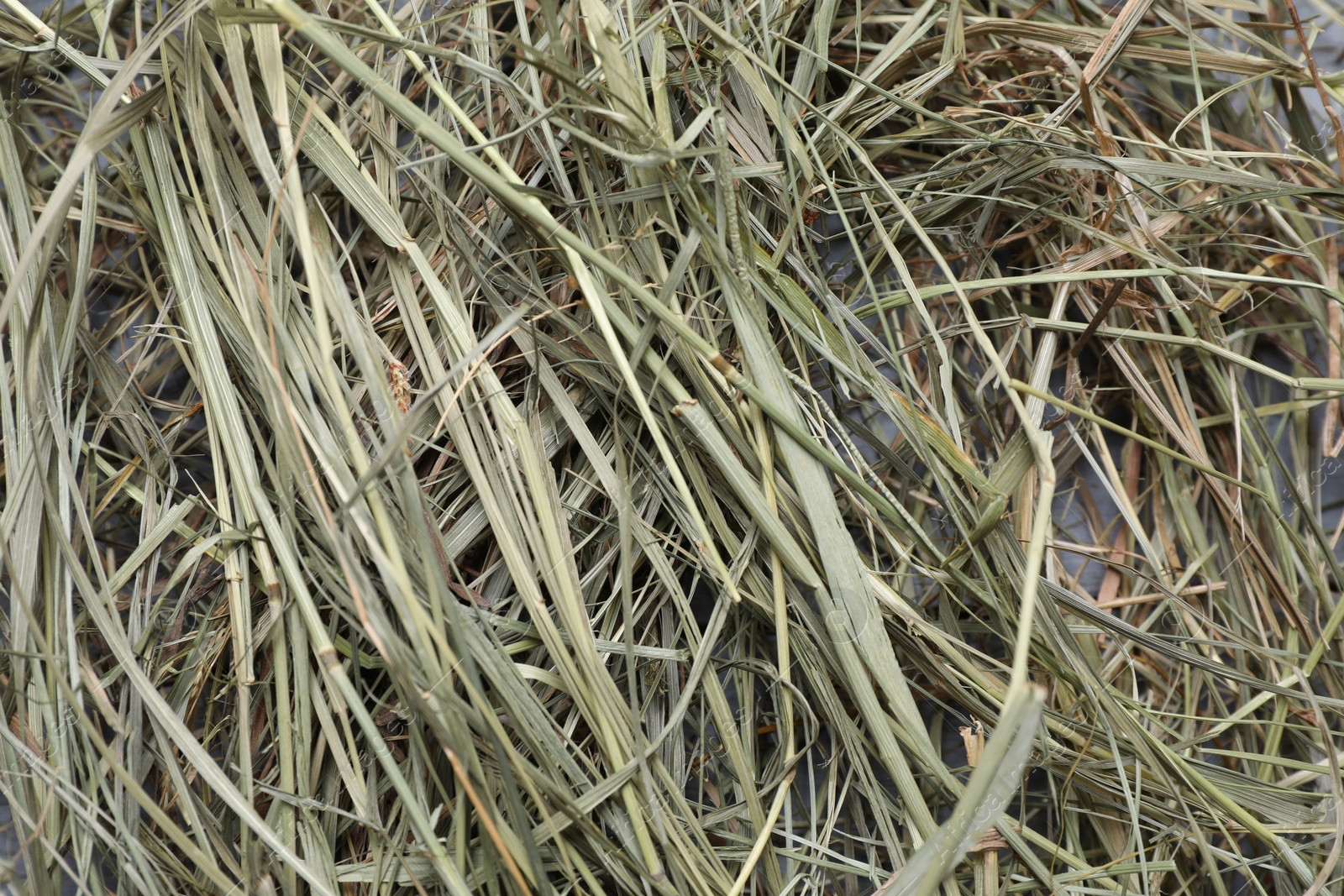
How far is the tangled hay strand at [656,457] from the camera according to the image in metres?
0.51

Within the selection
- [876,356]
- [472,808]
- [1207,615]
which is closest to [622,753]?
[472,808]

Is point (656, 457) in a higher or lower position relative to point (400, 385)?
lower

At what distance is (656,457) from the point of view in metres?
Answer: 0.56

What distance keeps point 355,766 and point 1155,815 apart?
1.77 ft

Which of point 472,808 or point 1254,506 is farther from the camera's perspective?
point 1254,506

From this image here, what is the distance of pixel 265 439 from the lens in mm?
572

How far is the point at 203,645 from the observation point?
0.56 m

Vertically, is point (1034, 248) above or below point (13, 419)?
below

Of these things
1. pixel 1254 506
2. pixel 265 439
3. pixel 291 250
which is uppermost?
pixel 291 250

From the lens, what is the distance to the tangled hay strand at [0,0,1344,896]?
0.51 m

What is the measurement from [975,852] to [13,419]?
0.71m

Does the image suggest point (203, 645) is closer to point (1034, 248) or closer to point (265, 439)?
point (265, 439)

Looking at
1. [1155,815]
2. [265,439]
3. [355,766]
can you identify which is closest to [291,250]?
[265,439]

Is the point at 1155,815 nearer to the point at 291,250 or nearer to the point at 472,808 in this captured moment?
the point at 472,808
